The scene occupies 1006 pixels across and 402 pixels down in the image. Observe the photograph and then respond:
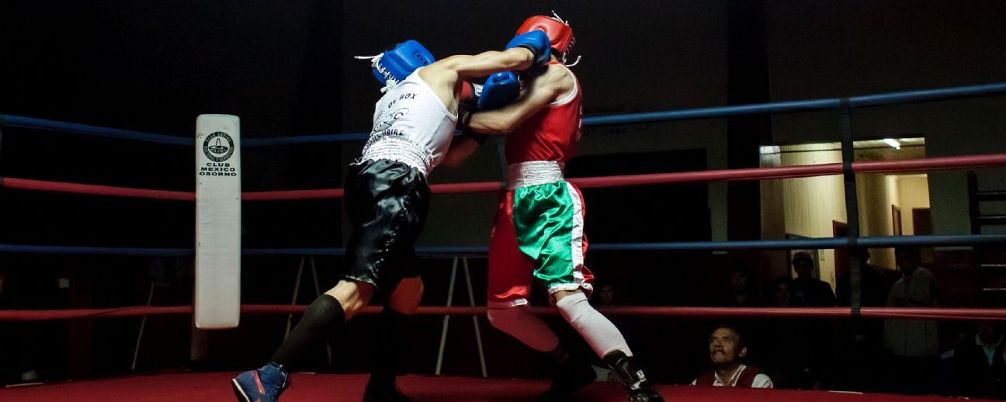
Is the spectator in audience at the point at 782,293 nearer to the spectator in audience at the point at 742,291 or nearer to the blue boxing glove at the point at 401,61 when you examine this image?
the spectator in audience at the point at 742,291

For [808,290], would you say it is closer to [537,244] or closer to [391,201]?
[537,244]

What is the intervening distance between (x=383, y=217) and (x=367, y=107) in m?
5.11

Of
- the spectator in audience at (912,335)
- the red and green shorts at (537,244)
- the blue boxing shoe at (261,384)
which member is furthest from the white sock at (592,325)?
the spectator in audience at (912,335)

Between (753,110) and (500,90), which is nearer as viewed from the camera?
(500,90)

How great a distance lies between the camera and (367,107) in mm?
6895

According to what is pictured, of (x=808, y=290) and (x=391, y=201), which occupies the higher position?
(x=391, y=201)

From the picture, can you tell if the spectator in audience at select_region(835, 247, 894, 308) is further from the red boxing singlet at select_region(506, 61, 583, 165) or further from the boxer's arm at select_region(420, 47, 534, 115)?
the boxer's arm at select_region(420, 47, 534, 115)

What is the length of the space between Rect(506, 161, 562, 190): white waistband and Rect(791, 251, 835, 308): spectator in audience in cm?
348

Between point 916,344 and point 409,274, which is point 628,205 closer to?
point 916,344

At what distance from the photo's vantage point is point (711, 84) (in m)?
6.14

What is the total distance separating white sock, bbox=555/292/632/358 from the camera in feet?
6.53

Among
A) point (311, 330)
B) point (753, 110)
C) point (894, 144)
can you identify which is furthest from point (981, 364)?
point (311, 330)

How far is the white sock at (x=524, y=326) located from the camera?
2.19 meters

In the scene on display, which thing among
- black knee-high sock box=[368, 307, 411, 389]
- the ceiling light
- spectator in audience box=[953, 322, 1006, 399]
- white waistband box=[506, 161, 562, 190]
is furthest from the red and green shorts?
the ceiling light
